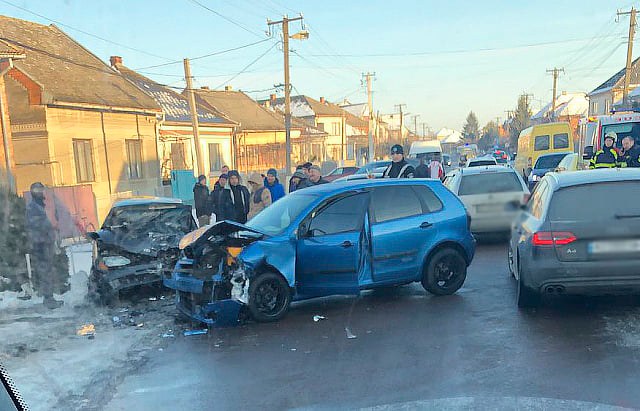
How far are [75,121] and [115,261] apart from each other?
10.1 metres

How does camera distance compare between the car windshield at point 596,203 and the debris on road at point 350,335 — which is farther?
the debris on road at point 350,335

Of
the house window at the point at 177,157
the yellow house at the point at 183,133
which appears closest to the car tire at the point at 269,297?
the yellow house at the point at 183,133

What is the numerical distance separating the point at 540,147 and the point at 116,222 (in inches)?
866

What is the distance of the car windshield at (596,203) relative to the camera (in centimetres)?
501

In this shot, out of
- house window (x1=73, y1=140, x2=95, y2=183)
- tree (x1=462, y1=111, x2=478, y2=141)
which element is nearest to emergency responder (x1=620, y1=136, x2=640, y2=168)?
house window (x1=73, y1=140, x2=95, y2=183)

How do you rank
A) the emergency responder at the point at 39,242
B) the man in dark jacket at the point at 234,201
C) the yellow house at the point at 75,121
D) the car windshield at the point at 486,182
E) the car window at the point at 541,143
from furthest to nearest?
the car window at the point at 541,143 < the yellow house at the point at 75,121 < the man in dark jacket at the point at 234,201 < the car windshield at the point at 486,182 < the emergency responder at the point at 39,242

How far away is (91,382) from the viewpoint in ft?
14.9

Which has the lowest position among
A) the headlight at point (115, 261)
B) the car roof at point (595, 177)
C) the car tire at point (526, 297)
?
the car tire at point (526, 297)

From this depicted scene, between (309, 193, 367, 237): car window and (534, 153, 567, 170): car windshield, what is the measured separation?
15.7 metres

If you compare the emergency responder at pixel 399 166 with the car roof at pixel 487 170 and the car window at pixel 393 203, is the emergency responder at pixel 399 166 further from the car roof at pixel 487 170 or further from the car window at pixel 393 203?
the car window at pixel 393 203

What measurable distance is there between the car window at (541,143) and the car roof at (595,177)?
2077 cm

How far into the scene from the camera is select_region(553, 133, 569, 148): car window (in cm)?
2462

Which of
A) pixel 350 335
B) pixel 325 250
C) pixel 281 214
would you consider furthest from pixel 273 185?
pixel 350 335

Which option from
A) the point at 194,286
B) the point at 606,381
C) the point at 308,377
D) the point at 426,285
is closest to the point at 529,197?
the point at 426,285
